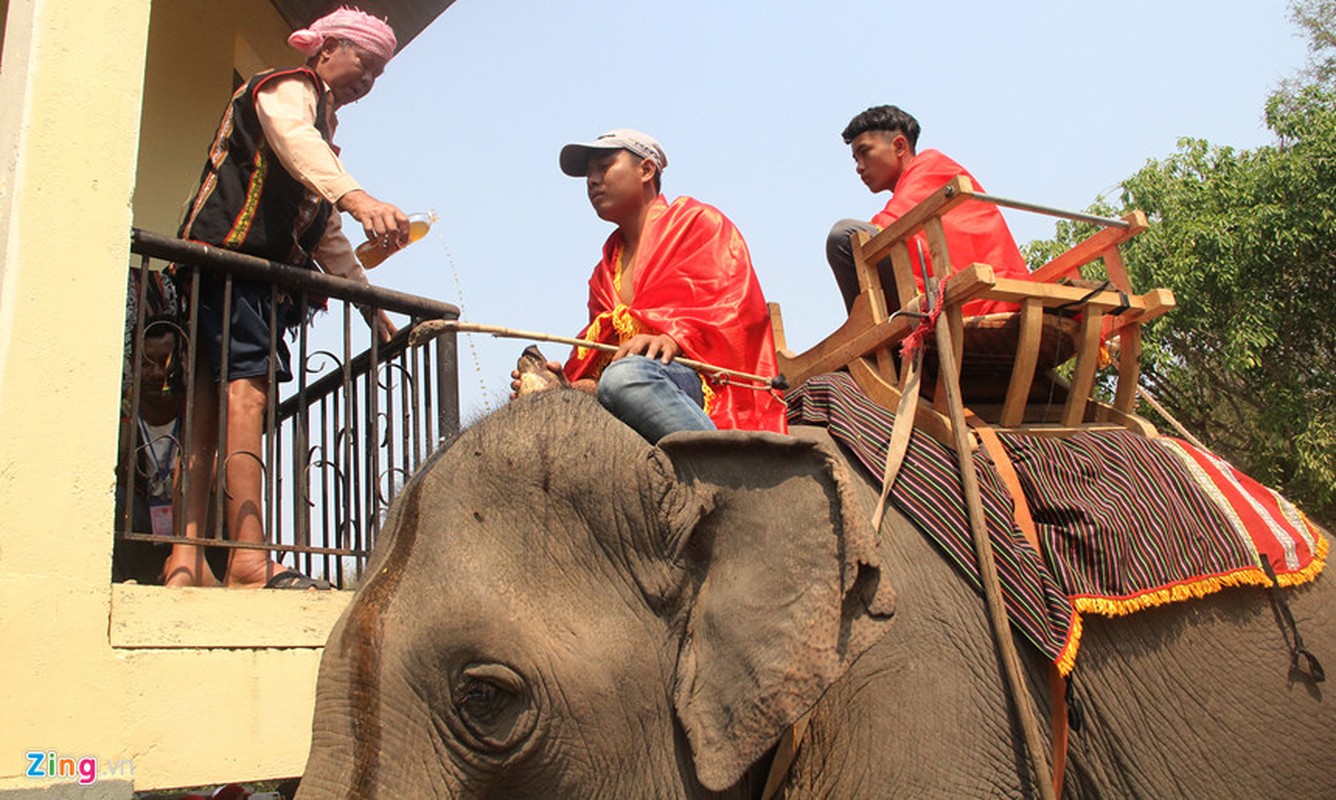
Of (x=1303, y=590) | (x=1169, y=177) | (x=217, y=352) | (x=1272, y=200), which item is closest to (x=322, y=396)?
(x=217, y=352)

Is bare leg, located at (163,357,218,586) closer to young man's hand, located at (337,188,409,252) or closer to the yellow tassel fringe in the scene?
young man's hand, located at (337,188,409,252)

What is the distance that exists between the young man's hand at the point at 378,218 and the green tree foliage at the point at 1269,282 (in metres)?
11.8

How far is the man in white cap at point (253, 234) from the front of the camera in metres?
4.31

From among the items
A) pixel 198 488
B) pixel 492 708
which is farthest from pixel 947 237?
pixel 198 488

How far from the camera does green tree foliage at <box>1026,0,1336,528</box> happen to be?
13.0m

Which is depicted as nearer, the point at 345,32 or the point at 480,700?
the point at 480,700

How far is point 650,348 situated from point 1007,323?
43.2 inches

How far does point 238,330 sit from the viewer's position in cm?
450

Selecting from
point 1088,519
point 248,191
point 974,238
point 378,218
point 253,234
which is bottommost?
point 1088,519

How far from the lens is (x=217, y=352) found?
4.47m

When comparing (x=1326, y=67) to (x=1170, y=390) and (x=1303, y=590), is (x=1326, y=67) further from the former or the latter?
(x=1303, y=590)

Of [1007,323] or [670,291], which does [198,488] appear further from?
[1007,323]

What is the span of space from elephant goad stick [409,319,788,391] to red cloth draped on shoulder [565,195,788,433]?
42 millimetres

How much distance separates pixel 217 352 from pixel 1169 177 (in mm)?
14462
